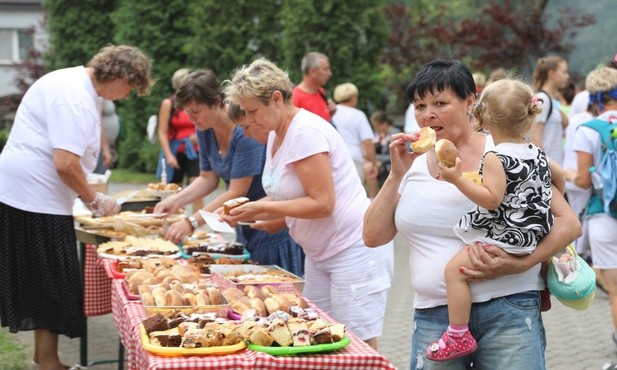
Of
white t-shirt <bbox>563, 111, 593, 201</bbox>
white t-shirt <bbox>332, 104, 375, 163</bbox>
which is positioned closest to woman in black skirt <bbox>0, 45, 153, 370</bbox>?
white t-shirt <bbox>563, 111, 593, 201</bbox>

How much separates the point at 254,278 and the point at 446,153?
1.63 m

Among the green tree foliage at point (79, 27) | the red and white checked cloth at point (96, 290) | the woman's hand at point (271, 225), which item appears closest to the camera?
the woman's hand at point (271, 225)

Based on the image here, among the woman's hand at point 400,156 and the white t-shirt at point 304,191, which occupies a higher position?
the woman's hand at point 400,156

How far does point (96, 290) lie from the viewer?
6.27 meters

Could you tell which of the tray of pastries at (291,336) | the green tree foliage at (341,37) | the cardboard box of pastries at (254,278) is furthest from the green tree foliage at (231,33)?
the tray of pastries at (291,336)

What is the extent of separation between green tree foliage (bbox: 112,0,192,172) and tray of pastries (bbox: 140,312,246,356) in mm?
15953

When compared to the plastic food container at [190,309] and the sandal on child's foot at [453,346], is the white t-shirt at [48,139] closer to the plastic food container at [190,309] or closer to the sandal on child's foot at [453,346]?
the plastic food container at [190,309]

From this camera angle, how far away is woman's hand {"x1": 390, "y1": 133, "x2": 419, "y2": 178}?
362 cm

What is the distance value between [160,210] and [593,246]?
9.31 ft

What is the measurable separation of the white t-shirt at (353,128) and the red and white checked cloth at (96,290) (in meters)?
5.48

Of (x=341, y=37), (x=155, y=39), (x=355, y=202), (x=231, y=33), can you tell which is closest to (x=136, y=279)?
(x=355, y=202)

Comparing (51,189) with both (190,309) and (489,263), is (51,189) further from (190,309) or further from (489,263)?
(489,263)

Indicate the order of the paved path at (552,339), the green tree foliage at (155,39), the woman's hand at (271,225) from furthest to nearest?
the green tree foliage at (155,39) → the paved path at (552,339) → the woman's hand at (271,225)

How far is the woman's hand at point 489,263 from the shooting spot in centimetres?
334
